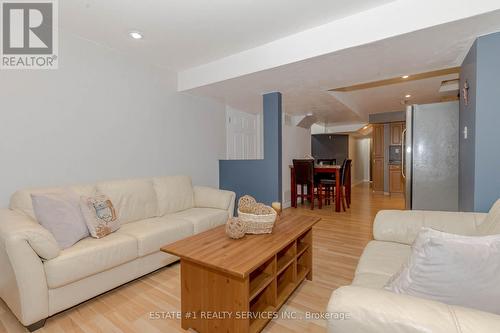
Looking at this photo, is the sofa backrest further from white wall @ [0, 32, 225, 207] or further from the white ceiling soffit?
the white ceiling soffit

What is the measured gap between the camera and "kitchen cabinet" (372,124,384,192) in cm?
700

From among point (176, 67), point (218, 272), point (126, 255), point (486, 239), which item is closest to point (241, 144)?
point (176, 67)

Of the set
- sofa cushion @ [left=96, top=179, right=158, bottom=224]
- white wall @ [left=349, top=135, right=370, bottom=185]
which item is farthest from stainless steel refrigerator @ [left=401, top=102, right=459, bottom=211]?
white wall @ [left=349, top=135, right=370, bottom=185]

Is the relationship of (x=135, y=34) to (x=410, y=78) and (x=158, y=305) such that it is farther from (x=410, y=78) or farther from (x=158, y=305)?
(x=410, y=78)

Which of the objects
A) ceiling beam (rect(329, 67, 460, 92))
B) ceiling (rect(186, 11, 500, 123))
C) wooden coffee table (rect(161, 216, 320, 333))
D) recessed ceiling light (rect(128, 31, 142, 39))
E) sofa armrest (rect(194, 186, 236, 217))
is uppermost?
recessed ceiling light (rect(128, 31, 142, 39))

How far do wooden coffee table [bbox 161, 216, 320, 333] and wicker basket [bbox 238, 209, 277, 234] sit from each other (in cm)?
4

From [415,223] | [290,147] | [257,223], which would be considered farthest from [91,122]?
[290,147]

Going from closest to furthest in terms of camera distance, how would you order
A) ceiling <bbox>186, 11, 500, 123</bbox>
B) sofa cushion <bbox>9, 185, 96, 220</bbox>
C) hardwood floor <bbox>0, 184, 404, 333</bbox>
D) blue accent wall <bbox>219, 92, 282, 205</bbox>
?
hardwood floor <bbox>0, 184, 404, 333</bbox> → sofa cushion <bbox>9, 185, 96, 220</bbox> → ceiling <bbox>186, 11, 500, 123</bbox> → blue accent wall <bbox>219, 92, 282, 205</bbox>

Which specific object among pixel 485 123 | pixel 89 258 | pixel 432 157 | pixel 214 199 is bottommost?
pixel 89 258

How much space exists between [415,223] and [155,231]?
2.08 meters

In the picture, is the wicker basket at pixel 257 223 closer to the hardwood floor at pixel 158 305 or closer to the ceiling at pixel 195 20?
the hardwood floor at pixel 158 305

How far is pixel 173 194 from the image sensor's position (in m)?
2.94

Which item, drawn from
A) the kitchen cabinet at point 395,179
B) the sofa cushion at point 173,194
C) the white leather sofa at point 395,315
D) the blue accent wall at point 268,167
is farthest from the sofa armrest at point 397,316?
the kitchen cabinet at point 395,179

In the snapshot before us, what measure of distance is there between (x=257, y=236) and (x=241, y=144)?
3371 millimetres
